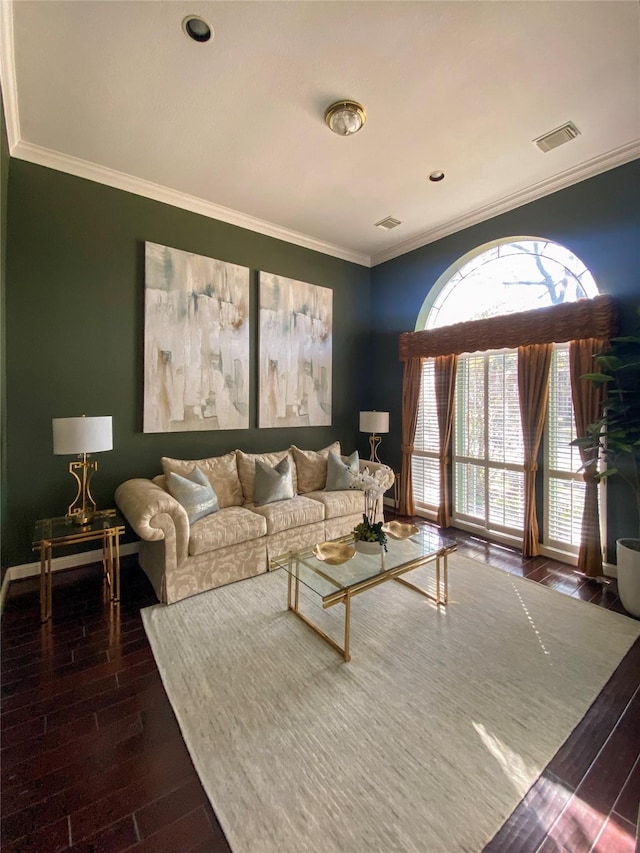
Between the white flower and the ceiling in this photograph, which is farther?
the white flower

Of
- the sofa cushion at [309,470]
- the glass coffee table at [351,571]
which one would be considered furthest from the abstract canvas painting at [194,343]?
the glass coffee table at [351,571]

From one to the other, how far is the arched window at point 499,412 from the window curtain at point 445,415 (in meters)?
0.08

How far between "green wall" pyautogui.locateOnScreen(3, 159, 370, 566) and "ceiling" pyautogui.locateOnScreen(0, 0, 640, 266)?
0.88 ft

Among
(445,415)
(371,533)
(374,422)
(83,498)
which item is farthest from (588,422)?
(83,498)

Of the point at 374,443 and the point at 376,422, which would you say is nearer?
the point at 376,422

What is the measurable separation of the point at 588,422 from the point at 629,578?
49.2 inches

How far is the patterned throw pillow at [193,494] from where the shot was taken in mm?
3076

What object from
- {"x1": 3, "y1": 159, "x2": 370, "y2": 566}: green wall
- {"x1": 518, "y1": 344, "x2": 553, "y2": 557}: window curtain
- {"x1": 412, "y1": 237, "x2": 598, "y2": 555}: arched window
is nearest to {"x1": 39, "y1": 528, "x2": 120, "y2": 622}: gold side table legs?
{"x1": 3, "y1": 159, "x2": 370, "y2": 566}: green wall

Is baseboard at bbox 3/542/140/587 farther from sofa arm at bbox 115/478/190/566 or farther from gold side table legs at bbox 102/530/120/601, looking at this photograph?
sofa arm at bbox 115/478/190/566

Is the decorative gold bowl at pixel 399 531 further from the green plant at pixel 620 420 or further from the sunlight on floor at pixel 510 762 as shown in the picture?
the green plant at pixel 620 420

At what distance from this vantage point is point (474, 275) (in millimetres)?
4367

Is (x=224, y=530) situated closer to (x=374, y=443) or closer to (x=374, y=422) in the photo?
(x=374, y=422)

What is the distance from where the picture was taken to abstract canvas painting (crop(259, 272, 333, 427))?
4.38 meters

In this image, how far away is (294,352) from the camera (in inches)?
182
